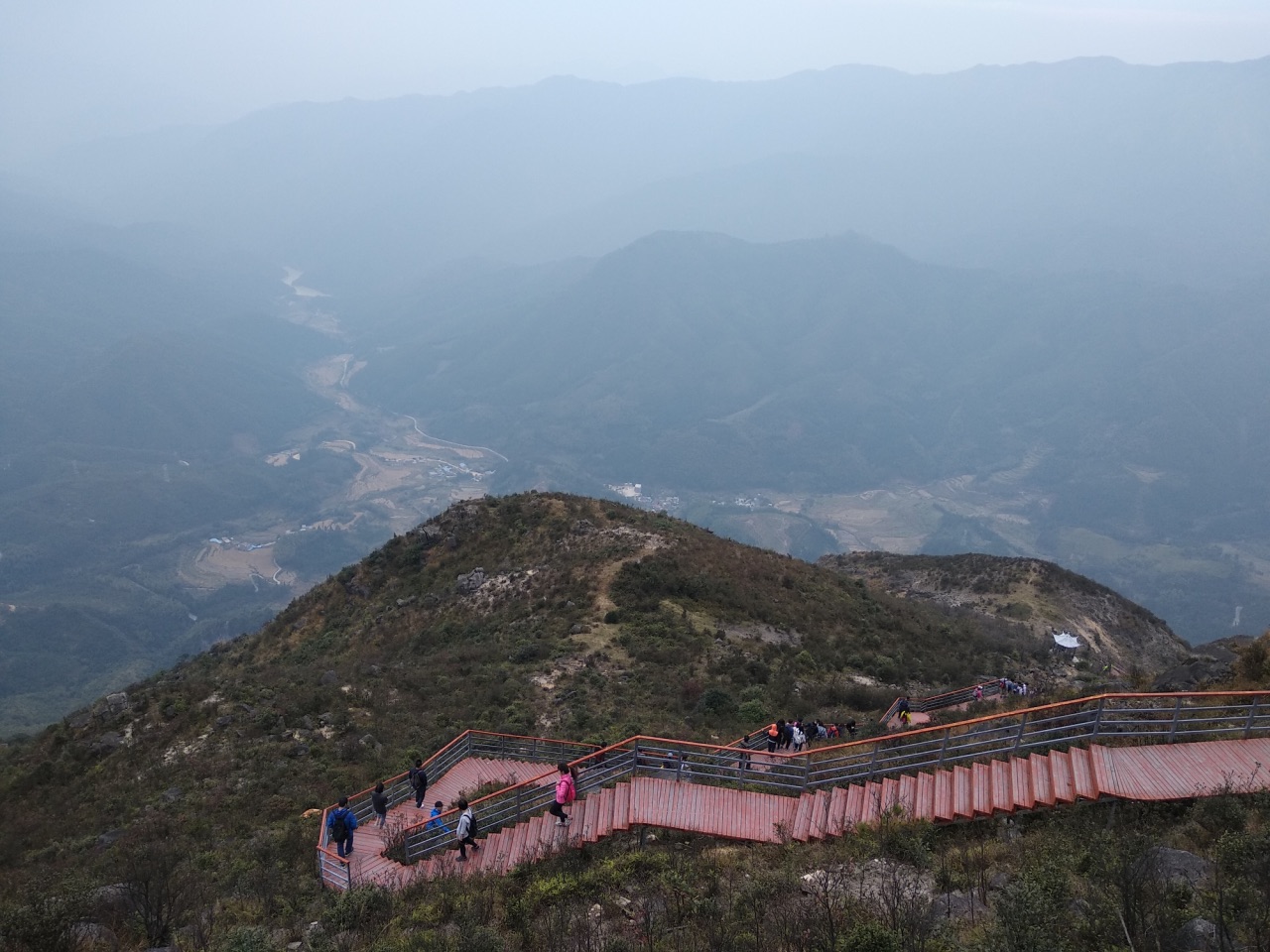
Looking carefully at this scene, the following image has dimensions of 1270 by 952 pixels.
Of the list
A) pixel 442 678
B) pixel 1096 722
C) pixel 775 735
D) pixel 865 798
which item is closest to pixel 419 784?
pixel 775 735

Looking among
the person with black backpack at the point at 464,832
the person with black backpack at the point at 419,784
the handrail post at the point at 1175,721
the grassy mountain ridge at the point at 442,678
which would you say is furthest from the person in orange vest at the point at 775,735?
the handrail post at the point at 1175,721

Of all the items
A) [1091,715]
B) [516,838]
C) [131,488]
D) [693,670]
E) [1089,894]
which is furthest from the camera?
[131,488]

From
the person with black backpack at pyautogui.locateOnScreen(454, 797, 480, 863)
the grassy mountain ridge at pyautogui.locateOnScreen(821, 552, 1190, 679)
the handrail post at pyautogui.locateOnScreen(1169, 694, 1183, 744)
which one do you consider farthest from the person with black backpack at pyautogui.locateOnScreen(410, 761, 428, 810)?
the grassy mountain ridge at pyautogui.locateOnScreen(821, 552, 1190, 679)

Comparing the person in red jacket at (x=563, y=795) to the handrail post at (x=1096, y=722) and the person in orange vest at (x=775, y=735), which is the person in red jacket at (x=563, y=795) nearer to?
the person in orange vest at (x=775, y=735)

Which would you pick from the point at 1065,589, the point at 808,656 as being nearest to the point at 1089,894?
the point at 808,656

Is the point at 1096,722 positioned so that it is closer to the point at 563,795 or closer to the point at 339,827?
the point at 563,795

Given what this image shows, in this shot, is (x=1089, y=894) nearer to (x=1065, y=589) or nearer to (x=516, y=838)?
(x=516, y=838)

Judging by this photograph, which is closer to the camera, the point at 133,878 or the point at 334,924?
the point at 334,924
